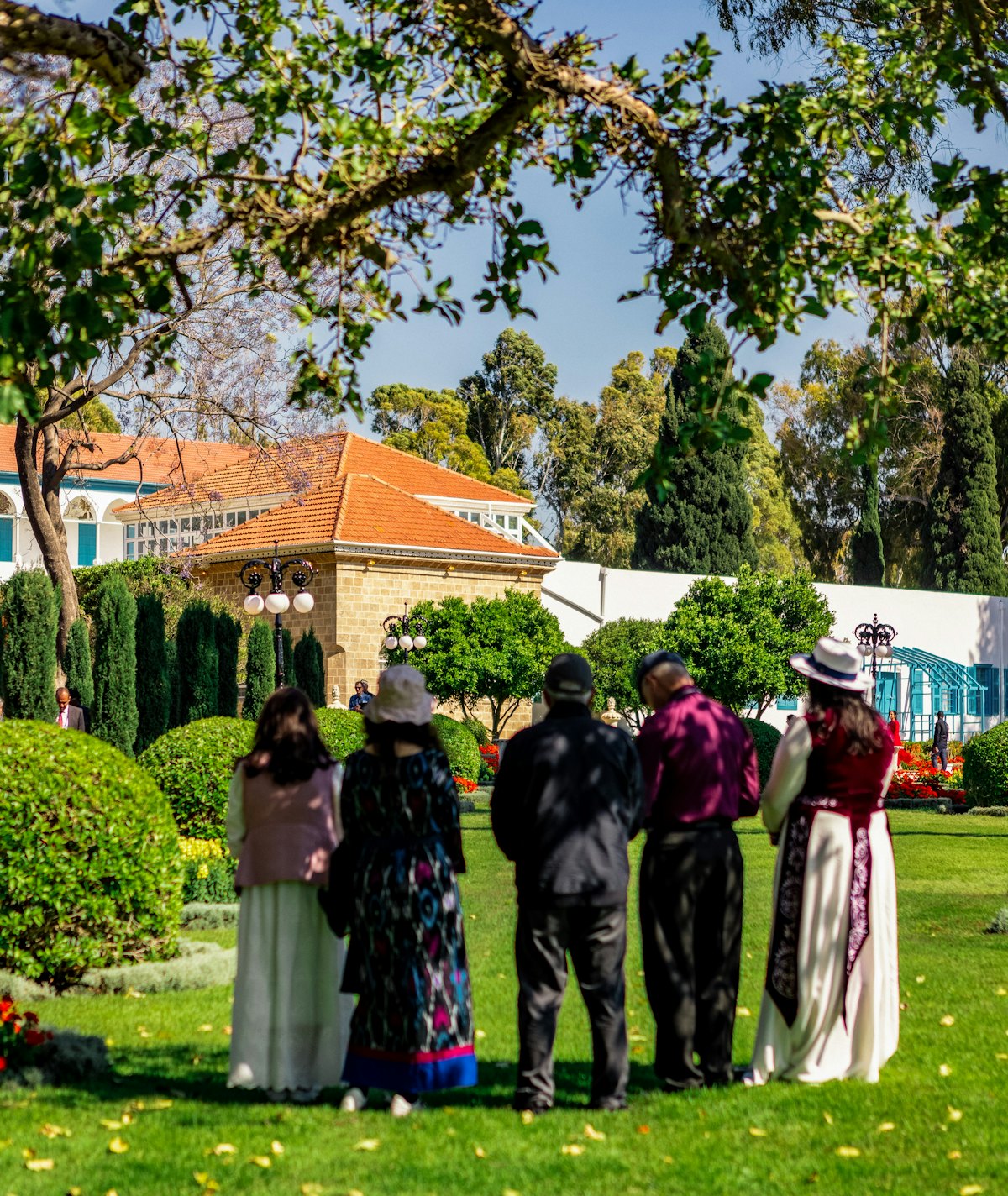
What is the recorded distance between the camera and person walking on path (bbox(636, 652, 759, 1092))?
6.24 meters

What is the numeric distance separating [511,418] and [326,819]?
177ft

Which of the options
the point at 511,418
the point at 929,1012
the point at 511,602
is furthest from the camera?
the point at 511,418

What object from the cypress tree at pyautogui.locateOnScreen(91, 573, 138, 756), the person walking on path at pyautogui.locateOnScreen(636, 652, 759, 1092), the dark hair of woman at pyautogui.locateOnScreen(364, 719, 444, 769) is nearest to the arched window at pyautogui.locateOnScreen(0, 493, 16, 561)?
the cypress tree at pyautogui.locateOnScreen(91, 573, 138, 756)

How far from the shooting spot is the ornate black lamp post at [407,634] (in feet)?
102

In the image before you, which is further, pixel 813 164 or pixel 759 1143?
pixel 813 164

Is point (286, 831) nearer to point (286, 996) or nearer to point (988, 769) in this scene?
point (286, 996)

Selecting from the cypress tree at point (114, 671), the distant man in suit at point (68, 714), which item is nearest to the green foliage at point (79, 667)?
the cypress tree at point (114, 671)

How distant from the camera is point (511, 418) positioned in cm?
5962

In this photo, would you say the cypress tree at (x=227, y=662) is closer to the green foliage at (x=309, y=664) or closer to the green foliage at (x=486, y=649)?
the green foliage at (x=309, y=664)

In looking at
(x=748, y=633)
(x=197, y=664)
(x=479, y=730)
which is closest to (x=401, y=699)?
(x=197, y=664)

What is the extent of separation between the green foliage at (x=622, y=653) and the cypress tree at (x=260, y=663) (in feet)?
27.9

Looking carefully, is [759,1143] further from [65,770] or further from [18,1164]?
[65,770]

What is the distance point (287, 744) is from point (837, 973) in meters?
2.46

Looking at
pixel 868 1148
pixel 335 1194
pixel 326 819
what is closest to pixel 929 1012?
pixel 868 1148
